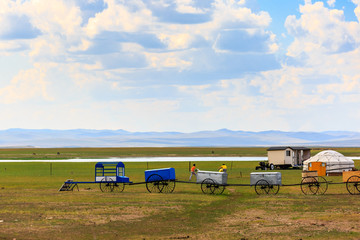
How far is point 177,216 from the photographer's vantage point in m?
32.0

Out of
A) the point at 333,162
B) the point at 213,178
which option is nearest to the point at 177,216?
the point at 213,178

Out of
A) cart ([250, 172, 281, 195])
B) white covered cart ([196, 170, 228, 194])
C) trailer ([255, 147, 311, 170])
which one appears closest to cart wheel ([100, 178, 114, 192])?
white covered cart ([196, 170, 228, 194])

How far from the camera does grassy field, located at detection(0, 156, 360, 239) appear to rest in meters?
25.8

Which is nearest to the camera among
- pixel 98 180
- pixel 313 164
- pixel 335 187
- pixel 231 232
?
pixel 231 232

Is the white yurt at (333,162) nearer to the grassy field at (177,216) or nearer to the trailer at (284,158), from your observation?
the trailer at (284,158)

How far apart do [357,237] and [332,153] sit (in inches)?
2048

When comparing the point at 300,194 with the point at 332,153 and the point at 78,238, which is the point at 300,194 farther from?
the point at 332,153

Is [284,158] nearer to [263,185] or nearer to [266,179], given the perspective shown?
[263,185]

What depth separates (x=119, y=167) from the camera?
47.4 metres

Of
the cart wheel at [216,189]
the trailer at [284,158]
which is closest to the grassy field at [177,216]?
the cart wheel at [216,189]

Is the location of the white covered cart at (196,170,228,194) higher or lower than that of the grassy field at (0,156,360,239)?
higher

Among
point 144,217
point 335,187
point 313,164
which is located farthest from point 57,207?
point 313,164

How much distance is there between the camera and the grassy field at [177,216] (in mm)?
25828

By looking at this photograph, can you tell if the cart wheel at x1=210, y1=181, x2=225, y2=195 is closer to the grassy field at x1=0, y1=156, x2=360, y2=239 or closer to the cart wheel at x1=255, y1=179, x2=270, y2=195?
the grassy field at x1=0, y1=156, x2=360, y2=239
